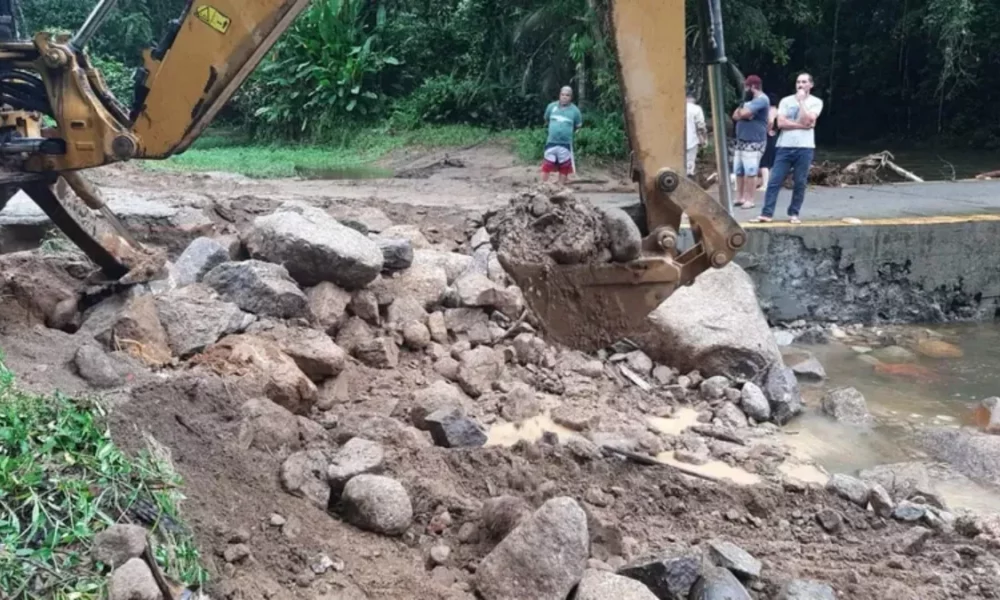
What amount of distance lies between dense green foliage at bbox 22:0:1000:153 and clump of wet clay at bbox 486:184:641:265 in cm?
888

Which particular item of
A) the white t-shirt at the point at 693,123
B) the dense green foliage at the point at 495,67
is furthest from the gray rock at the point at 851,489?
the dense green foliage at the point at 495,67

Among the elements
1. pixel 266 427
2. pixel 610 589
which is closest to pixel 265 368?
pixel 266 427

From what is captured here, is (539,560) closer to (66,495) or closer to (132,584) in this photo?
(132,584)

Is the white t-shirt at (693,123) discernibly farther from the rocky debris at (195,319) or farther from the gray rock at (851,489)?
the rocky debris at (195,319)

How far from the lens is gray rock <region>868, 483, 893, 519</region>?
4727 mm

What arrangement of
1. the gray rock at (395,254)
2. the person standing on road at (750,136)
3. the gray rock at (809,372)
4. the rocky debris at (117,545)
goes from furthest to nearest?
1. the person standing on road at (750,136)
2. the gray rock at (809,372)
3. the gray rock at (395,254)
4. the rocky debris at (117,545)

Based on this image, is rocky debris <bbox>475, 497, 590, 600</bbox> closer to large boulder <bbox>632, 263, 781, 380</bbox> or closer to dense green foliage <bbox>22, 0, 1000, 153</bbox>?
large boulder <bbox>632, 263, 781, 380</bbox>

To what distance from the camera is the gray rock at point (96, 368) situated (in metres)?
4.24

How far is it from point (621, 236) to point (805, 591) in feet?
8.97

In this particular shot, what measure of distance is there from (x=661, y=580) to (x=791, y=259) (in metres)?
5.78

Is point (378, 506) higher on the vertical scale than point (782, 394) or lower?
higher

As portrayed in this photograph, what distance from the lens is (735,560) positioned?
149 inches

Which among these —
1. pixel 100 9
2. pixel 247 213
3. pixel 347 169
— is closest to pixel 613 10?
pixel 100 9

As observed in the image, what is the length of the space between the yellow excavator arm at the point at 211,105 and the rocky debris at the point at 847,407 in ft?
6.75
